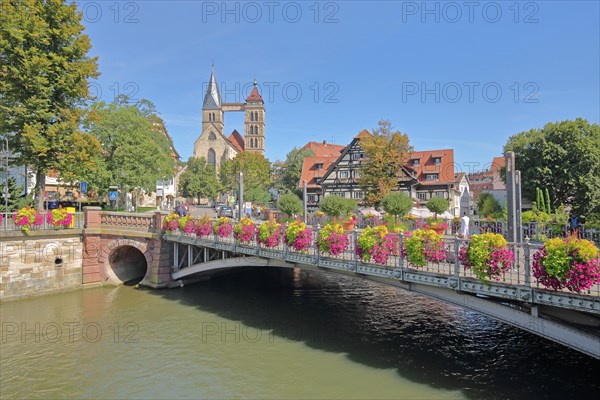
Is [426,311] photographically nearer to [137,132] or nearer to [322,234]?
[322,234]

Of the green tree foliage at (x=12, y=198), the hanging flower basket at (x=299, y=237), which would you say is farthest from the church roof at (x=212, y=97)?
the hanging flower basket at (x=299, y=237)

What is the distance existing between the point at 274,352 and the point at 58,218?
1544 cm

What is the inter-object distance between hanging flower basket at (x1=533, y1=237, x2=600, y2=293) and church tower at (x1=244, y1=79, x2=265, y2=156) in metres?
105

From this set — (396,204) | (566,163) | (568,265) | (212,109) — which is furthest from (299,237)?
(212,109)

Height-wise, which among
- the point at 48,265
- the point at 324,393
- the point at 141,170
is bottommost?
the point at 324,393

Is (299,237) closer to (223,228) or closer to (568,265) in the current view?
(223,228)

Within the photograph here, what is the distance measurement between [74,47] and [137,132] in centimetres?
942

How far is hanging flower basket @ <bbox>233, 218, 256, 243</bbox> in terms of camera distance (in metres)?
16.0

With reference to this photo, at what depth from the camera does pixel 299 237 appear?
13414mm

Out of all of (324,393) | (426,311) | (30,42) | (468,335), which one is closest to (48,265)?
(30,42)

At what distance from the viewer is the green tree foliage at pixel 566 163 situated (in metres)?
33.5

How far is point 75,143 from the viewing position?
23.5 meters

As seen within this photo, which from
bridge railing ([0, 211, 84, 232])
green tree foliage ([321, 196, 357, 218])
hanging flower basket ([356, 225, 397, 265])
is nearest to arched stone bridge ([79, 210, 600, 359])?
hanging flower basket ([356, 225, 397, 265])

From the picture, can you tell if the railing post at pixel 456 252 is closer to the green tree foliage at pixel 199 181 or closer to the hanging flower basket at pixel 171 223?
the hanging flower basket at pixel 171 223
